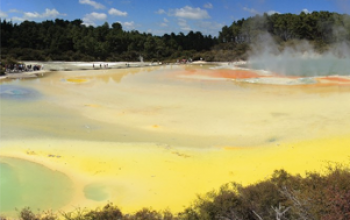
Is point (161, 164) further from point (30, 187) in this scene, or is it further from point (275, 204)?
point (275, 204)

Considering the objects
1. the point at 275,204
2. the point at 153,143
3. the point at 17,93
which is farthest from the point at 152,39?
the point at 275,204

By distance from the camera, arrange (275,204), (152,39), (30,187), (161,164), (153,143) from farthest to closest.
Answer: (152,39) < (153,143) < (161,164) < (30,187) < (275,204)

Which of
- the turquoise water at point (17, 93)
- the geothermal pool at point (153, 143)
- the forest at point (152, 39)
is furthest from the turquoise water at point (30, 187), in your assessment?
the forest at point (152, 39)

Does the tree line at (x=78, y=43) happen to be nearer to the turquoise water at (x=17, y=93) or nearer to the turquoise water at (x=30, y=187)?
the turquoise water at (x=17, y=93)

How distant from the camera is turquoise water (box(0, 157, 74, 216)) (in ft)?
22.0

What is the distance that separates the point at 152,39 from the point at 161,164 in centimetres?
4879

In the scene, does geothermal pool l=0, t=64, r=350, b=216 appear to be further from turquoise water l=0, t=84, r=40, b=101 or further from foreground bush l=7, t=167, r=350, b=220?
foreground bush l=7, t=167, r=350, b=220

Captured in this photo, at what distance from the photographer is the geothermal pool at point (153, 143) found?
729 centimetres

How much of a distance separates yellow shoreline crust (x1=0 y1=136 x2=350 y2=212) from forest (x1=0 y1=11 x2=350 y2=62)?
38.3 metres

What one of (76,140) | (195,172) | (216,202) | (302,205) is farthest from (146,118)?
(302,205)

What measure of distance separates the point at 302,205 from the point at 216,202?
4.13 ft

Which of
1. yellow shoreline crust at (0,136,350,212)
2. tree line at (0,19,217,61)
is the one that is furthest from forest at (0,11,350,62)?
yellow shoreline crust at (0,136,350,212)

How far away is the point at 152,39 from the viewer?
55531 millimetres

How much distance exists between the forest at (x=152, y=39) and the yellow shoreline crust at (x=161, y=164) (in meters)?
38.3
